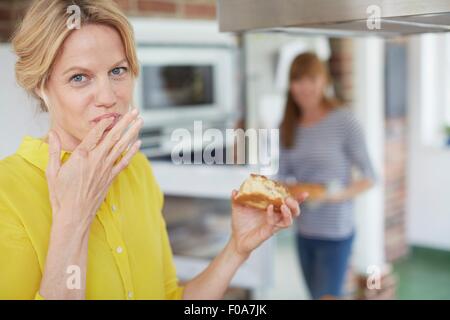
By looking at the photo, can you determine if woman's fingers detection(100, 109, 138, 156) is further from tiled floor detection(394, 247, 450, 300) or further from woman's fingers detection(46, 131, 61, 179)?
tiled floor detection(394, 247, 450, 300)

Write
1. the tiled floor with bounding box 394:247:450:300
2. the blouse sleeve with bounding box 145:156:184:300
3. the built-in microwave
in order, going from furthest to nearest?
the tiled floor with bounding box 394:247:450:300 < the built-in microwave < the blouse sleeve with bounding box 145:156:184:300

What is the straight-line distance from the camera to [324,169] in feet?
9.21

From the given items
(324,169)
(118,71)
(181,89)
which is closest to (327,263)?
(324,169)

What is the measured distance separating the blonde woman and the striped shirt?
171cm

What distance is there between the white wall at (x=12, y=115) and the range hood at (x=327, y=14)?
375 mm

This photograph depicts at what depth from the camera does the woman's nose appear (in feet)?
3.05

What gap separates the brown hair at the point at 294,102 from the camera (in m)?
2.86

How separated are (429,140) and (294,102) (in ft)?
7.79

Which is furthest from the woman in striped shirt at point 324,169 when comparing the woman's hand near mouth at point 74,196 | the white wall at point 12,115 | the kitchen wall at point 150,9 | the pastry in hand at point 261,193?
the woman's hand near mouth at point 74,196

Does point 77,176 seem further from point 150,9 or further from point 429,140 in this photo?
point 429,140

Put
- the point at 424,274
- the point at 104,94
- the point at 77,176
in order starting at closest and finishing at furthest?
the point at 77,176 → the point at 104,94 → the point at 424,274

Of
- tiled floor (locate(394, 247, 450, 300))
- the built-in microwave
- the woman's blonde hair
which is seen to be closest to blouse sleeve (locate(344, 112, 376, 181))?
the built-in microwave
